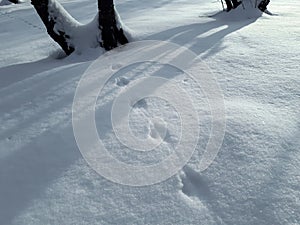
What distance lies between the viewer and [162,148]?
183 centimetres

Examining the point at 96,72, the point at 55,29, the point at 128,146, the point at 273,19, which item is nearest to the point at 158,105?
the point at 128,146

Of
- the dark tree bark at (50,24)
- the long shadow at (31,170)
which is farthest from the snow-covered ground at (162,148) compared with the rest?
the dark tree bark at (50,24)

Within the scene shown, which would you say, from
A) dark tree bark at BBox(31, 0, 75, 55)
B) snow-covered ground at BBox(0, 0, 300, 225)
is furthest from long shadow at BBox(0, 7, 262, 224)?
dark tree bark at BBox(31, 0, 75, 55)

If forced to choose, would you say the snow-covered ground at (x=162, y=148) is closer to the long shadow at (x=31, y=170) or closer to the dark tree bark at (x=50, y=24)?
the long shadow at (x=31, y=170)

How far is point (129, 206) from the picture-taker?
1467mm

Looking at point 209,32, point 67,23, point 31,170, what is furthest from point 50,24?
point 31,170

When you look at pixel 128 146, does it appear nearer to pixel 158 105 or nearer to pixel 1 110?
pixel 158 105

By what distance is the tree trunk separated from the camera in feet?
11.2

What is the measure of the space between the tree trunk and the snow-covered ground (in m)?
0.23

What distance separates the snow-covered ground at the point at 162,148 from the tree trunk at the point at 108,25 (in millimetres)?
226

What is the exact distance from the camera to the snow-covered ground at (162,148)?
1.44 meters

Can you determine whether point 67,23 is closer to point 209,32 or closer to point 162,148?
point 209,32

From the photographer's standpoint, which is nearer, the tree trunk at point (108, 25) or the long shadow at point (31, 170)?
the long shadow at point (31, 170)

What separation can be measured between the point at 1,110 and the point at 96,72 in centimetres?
83
